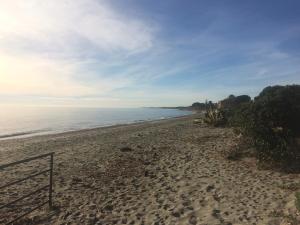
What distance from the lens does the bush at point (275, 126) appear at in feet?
37.5

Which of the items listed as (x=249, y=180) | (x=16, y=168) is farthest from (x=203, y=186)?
(x=16, y=168)

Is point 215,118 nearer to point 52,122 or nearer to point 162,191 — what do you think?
point 162,191

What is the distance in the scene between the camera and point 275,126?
496 inches

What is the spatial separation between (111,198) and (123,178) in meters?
2.17

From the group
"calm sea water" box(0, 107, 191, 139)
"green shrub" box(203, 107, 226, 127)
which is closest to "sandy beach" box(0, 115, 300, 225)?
"green shrub" box(203, 107, 226, 127)

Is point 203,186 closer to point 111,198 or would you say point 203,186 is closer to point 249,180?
point 249,180

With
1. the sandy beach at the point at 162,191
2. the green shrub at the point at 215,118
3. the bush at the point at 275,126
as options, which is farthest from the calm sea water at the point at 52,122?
the bush at the point at 275,126

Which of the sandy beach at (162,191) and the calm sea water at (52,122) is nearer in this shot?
the sandy beach at (162,191)

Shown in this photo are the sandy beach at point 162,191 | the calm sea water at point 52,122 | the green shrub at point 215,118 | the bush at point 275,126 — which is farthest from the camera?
the calm sea water at point 52,122

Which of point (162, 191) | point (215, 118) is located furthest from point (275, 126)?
point (215, 118)

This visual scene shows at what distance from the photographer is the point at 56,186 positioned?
10086 millimetres

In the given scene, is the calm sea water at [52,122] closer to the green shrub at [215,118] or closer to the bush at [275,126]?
the green shrub at [215,118]

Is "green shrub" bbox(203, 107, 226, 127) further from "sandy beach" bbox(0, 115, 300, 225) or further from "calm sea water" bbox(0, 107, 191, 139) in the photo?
"calm sea water" bbox(0, 107, 191, 139)

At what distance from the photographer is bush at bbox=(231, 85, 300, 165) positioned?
1142 cm
